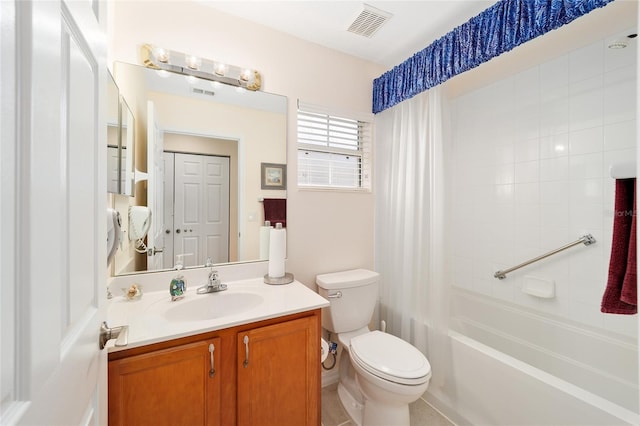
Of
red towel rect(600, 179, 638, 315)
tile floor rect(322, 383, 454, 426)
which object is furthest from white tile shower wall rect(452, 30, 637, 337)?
red towel rect(600, 179, 638, 315)

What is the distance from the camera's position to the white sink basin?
1296 millimetres

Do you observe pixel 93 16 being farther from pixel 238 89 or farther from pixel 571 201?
pixel 571 201

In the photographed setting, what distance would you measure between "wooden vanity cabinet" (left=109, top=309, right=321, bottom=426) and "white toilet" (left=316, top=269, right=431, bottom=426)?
0.31m

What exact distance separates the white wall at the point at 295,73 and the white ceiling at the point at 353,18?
7 cm

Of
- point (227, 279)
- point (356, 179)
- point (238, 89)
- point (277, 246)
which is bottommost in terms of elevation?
point (227, 279)

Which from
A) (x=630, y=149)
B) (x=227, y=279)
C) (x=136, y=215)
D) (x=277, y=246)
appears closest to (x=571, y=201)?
(x=630, y=149)

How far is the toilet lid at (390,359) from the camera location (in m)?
1.30

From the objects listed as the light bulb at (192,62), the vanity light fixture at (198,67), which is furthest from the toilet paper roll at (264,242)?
the light bulb at (192,62)

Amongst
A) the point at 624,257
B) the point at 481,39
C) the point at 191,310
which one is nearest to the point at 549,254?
the point at 624,257

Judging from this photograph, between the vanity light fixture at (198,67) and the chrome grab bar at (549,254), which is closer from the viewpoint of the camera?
the vanity light fixture at (198,67)

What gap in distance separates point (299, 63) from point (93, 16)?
141 centimetres

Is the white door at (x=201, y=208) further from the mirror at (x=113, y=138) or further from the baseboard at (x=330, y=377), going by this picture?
the baseboard at (x=330, y=377)

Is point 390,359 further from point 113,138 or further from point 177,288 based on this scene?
point 113,138

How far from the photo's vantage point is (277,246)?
1.61 meters
